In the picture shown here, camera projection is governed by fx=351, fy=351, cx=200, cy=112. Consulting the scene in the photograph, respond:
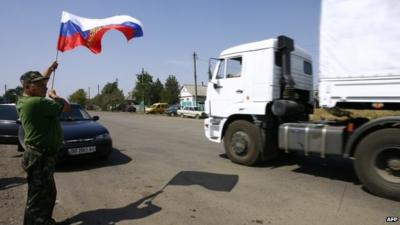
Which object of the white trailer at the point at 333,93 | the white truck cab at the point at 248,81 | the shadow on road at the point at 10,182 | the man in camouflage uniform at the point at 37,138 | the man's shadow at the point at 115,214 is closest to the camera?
the man in camouflage uniform at the point at 37,138

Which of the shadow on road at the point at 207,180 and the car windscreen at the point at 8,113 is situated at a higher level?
the car windscreen at the point at 8,113

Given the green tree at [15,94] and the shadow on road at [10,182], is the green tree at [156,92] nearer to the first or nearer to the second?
the green tree at [15,94]

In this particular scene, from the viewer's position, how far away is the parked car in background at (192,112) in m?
39.6

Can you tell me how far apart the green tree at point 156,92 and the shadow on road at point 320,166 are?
7029 centimetres

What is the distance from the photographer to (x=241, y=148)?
8094 mm

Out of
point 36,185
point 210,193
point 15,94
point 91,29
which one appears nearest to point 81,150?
point 91,29

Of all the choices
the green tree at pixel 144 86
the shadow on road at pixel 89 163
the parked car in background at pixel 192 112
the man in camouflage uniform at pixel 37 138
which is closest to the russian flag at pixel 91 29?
the man in camouflage uniform at pixel 37 138

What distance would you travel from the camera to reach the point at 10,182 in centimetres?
677

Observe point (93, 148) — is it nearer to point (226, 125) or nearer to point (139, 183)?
point (139, 183)

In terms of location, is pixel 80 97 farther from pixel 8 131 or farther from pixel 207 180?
pixel 207 180

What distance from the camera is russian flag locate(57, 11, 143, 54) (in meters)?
5.87

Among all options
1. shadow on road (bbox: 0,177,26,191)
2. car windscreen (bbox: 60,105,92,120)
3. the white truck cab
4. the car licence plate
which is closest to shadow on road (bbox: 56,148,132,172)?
the car licence plate

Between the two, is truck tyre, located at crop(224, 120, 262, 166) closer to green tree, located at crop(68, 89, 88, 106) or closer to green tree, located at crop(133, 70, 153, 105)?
green tree, located at crop(133, 70, 153, 105)

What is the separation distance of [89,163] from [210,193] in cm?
398
